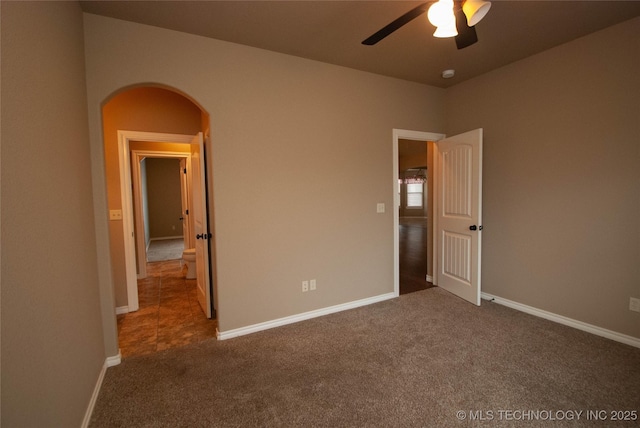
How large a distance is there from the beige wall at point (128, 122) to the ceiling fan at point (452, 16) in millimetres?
2503

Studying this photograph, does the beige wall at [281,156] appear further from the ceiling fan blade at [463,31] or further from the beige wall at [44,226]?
the ceiling fan blade at [463,31]

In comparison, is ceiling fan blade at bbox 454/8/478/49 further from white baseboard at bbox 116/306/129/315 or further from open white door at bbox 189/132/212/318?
white baseboard at bbox 116/306/129/315

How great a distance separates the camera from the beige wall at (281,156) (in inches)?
91.9

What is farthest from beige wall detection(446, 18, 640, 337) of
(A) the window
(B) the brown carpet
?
(A) the window

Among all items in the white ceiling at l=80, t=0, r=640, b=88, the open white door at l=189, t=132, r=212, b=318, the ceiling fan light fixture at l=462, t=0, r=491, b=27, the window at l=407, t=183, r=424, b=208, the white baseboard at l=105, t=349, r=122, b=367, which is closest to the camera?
the ceiling fan light fixture at l=462, t=0, r=491, b=27

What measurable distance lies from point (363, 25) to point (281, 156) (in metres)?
1.33

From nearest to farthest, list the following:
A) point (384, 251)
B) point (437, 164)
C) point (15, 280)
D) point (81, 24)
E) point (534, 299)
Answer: point (15, 280)
point (81, 24)
point (534, 299)
point (384, 251)
point (437, 164)

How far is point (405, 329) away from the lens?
275 centimetres

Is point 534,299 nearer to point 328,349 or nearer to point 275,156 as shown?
point 328,349

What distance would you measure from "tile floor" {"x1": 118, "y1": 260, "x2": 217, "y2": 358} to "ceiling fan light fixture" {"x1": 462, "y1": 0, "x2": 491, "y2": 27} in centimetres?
321

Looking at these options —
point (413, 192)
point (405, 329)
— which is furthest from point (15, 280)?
point (413, 192)

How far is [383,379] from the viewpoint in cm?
202

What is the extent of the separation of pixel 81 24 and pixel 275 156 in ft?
5.60

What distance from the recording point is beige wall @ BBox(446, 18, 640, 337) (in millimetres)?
2395
